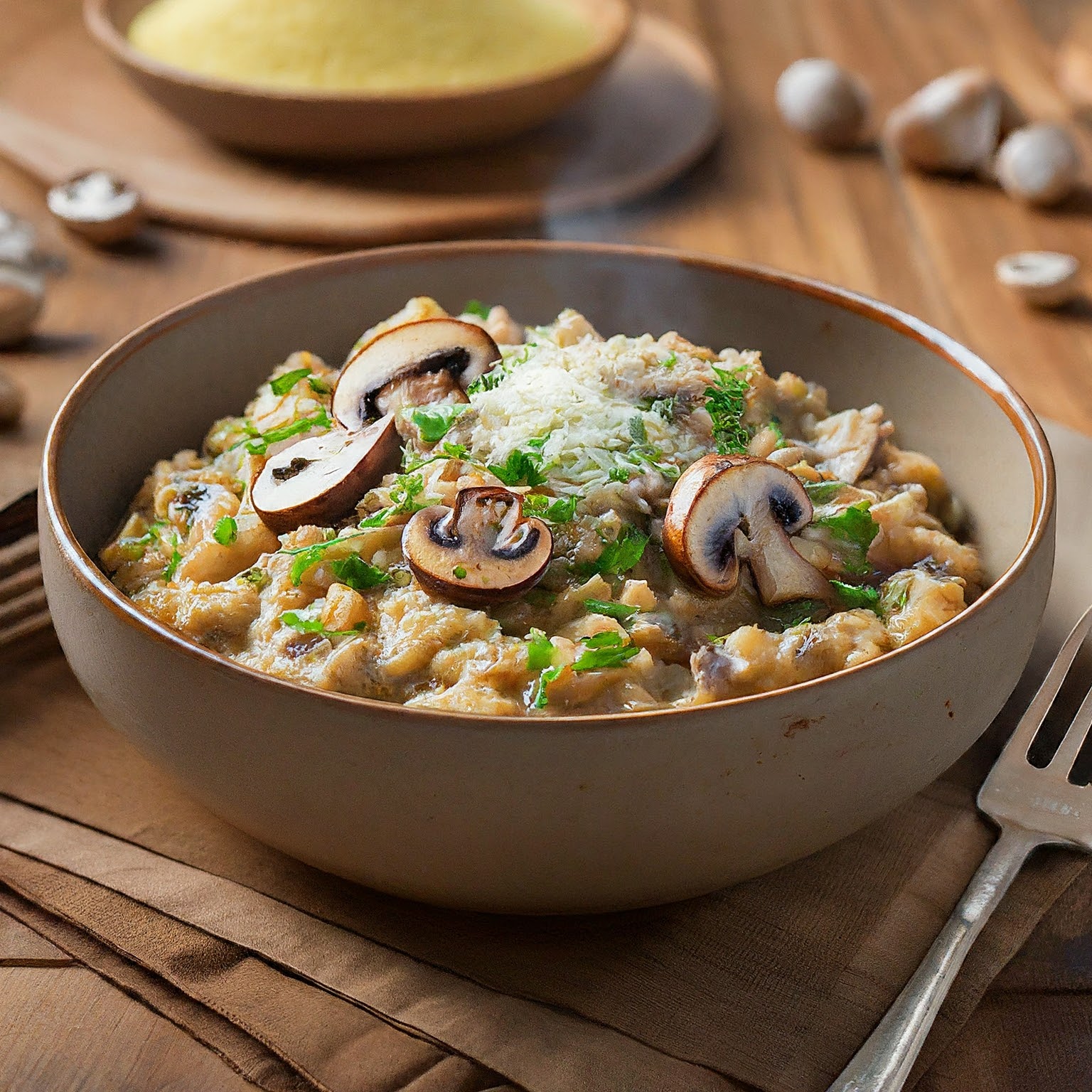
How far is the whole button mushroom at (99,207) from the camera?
181 inches

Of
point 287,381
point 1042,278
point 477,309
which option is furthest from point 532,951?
point 1042,278

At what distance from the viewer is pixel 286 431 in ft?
9.05

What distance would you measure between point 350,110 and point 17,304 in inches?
57.7

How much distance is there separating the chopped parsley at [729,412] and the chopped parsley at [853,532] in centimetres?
23

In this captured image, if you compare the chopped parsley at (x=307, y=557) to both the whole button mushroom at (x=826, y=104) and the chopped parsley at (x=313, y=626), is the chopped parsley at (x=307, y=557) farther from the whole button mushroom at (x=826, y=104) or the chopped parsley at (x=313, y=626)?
the whole button mushroom at (x=826, y=104)

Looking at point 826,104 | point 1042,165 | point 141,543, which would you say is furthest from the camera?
point 826,104

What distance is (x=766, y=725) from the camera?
74.4 inches

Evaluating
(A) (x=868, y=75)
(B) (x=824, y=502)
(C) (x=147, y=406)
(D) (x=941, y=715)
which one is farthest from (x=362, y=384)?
(A) (x=868, y=75)

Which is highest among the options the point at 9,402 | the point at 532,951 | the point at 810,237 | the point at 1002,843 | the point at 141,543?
the point at 141,543

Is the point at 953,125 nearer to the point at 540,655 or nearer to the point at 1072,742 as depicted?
the point at 1072,742

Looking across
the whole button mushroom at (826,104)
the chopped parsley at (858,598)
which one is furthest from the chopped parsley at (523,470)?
the whole button mushroom at (826,104)

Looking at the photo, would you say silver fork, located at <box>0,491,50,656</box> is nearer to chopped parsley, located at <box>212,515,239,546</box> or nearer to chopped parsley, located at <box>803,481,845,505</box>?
chopped parsley, located at <box>212,515,239,546</box>

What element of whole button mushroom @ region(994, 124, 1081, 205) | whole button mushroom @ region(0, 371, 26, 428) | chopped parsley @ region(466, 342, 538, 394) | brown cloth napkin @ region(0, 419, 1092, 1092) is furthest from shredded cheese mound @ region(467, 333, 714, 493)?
whole button mushroom @ region(994, 124, 1081, 205)

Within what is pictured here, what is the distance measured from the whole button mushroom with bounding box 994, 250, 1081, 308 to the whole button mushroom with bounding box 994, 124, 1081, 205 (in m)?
0.56
